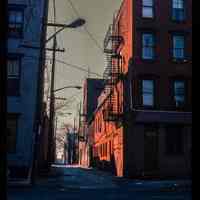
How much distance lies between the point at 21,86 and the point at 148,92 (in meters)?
9.16

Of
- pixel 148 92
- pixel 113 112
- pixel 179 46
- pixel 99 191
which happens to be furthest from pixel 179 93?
pixel 99 191

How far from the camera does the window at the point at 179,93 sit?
30.6m

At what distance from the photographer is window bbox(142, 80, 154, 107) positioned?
3027cm

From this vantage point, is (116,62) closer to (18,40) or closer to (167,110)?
(167,110)

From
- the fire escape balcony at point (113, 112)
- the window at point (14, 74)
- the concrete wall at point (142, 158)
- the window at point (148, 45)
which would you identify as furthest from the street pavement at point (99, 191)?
the window at point (148, 45)

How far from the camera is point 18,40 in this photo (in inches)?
1058

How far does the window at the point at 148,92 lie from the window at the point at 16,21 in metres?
9.38

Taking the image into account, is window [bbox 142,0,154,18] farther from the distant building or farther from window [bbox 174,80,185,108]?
the distant building

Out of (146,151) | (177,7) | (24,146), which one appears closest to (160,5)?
(177,7)

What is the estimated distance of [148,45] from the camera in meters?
31.0

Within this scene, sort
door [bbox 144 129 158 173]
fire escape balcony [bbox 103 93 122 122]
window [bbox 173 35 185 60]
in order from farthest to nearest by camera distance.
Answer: fire escape balcony [bbox 103 93 122 122]
window [bbox 173 35 185 60]
door [bbox 144 129 158 173]

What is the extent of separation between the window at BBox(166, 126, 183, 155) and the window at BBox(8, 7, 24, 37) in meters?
12.3

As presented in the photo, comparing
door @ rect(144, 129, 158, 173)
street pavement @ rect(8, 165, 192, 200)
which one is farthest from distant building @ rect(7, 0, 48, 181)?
door @ rect(144, 129, 158, 173)

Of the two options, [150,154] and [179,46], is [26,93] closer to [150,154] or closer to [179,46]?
[150,154]
